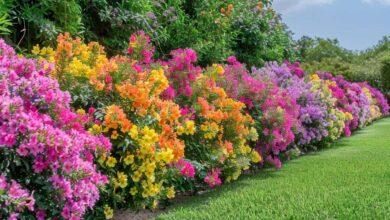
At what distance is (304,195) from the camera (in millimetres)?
5598

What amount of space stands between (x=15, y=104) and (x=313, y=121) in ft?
27.3

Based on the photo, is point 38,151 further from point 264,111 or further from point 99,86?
point 264,111

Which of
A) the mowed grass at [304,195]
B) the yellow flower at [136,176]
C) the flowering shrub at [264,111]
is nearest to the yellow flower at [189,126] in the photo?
the mowed grass at [304,195]

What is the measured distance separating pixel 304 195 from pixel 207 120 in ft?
4.50

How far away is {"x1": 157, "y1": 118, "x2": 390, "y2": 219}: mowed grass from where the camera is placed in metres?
4.82

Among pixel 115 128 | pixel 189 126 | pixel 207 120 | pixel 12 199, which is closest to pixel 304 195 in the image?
pixel 207 120

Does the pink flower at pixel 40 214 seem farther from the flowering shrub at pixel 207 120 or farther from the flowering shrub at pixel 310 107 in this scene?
the flowering shrub at pixel 310 107

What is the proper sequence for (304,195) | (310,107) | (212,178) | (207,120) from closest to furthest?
(304,195) → (212,178) → (207,120) → (310,107)

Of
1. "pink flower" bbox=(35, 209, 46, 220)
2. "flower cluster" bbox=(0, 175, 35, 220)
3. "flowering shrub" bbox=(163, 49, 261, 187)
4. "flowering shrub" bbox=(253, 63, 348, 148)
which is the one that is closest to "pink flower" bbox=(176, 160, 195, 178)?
"flowering shrub" bbox=(163, 49, 261, 187)

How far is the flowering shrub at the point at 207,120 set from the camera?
580cm

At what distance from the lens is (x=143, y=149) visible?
434 centimetres

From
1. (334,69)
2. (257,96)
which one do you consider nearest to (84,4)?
(257,96)

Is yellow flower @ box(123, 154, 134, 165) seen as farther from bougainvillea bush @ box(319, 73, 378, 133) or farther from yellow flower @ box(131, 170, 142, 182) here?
bougainvillea bush @ box(319, 73, 378, 133)

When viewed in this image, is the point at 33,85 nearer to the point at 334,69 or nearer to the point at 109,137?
the point at 109,137
